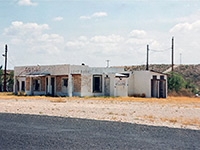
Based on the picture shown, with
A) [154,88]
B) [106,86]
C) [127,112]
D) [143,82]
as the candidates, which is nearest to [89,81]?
[106,86]

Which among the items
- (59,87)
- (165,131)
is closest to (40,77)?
(59,87)

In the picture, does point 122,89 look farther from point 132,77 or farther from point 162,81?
point 162,81

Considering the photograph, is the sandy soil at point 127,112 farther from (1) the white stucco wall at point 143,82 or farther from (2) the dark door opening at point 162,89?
(2) the dark door opening at point 162,89

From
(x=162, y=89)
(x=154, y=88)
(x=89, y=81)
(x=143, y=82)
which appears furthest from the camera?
(x=162, y=89)

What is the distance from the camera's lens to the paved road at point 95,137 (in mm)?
9664

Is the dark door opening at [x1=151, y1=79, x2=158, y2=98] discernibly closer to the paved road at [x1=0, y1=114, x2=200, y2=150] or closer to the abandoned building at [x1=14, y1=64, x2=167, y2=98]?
the abandoned building at [x1=14, y1=64, x2=167, y2=98]

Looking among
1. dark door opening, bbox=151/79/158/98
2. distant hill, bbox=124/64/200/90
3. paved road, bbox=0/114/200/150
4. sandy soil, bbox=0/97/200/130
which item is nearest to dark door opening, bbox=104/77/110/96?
dark door opening, bbox=151/79/158/98

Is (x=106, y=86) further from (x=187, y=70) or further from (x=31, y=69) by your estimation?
(x=187, y=70)

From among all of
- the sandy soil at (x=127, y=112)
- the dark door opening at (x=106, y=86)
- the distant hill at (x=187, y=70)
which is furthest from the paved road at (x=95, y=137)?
the distant hill at (x=187, y=70)

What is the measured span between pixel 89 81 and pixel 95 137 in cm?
2817

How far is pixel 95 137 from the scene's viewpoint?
1110 cm

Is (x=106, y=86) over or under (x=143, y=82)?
under

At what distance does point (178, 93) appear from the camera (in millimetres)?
47406

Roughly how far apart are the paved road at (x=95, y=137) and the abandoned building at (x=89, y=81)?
2479 cm
